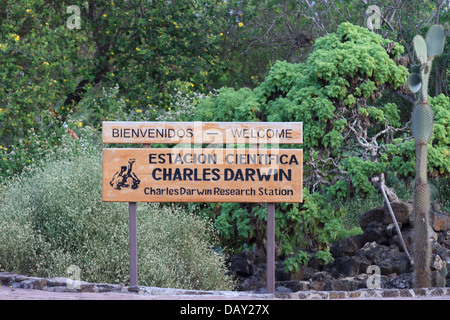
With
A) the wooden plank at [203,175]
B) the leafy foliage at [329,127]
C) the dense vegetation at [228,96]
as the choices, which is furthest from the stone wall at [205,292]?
the leafy foliage at [329,127]

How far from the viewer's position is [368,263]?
7879mm

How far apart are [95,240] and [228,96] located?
283cm

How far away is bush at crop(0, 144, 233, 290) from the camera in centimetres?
699

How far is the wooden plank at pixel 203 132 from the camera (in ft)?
21.7

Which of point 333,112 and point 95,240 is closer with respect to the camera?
point 95,240

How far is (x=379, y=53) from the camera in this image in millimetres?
7801

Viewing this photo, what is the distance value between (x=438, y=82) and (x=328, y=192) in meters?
5.20

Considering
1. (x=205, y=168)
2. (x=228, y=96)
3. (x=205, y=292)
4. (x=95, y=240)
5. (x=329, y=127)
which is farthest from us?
(x=228, y=96)

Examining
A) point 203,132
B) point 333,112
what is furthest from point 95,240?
point 333,112

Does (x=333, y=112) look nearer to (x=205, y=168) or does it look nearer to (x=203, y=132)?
(x=203, y=132)

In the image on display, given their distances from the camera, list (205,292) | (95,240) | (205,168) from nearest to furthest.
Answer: (205,292) < (205,168) < (95,240)

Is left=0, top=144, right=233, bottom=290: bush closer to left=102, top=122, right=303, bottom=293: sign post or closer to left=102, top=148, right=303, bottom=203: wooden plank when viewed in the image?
left=102, top=122, right=303, bottom=293: sign post

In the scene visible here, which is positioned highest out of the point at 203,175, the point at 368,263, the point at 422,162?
the point at 422,162

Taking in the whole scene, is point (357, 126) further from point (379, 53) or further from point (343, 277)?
point (343, 277)
